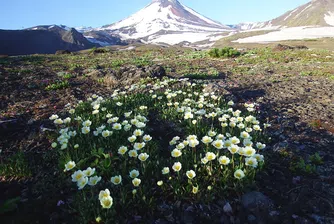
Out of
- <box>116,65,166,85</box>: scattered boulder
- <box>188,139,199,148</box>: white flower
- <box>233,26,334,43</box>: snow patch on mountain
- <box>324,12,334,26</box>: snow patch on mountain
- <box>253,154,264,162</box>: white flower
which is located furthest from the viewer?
<box>324,12,334,26</box>: snow patch on mountain

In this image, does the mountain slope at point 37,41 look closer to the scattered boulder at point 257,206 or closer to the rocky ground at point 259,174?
the rocky ground at point 259,174

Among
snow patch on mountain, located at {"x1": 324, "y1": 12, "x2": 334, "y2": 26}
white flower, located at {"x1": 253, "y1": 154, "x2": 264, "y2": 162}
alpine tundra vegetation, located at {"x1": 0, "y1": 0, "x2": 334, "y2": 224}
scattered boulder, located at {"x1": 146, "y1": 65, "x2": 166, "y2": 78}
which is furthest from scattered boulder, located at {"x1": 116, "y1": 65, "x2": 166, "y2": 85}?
snow patch on mountain, located at {"x1": 324, "y1": 12, "x2": 334, "y2": 26}

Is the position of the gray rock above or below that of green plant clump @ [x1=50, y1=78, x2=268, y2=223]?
below

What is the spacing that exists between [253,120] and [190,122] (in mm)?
1351

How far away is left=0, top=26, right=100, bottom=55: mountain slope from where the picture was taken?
340ft

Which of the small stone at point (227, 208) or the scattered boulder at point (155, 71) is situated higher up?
the small stone at point (227, 208)

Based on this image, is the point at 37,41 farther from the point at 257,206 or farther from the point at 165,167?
the point at 257,206

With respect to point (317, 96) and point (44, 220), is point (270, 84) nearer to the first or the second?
point (317, 96)

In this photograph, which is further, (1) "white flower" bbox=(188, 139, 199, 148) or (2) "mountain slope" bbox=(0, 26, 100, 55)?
(2) "mountain slope" bbox=(0, 26, 100, 55)

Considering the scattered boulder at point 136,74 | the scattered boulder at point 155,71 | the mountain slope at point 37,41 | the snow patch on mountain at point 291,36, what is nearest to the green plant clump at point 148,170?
the scattered boulder at point 136,74

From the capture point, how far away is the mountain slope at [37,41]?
103562mm

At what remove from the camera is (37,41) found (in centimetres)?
11838

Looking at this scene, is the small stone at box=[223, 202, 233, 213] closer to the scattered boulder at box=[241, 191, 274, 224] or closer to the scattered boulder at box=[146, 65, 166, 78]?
the scattered boulder at box=[241, 191, 274, 224]

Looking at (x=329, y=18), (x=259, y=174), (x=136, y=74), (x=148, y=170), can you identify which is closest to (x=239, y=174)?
(x=259, y=174)
